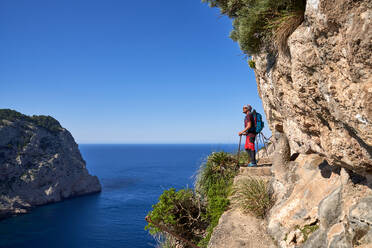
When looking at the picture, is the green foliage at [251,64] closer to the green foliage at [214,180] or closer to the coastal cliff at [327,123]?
the coastal cliff at [327,123]

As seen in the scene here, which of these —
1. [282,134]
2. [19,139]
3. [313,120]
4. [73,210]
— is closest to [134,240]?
[73,210]

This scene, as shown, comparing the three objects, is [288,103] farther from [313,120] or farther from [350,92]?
[350,92]

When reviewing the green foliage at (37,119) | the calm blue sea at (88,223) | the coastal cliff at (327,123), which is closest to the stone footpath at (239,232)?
the coastal cliff at (327,123)

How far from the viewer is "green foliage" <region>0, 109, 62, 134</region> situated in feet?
244

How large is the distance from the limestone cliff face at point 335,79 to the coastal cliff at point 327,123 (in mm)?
11

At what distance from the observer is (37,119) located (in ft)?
274

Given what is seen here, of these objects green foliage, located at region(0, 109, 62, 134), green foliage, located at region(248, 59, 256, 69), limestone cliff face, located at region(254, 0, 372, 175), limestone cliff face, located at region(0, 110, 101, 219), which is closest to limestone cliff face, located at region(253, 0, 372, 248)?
limestone cliff face, located at region(254, 0, 372, 175)

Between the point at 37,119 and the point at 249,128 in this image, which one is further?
the point at 37,119

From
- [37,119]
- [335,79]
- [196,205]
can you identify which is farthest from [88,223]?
[335,79]

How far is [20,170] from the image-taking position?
6556 cm

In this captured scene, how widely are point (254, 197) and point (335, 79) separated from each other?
4388mm

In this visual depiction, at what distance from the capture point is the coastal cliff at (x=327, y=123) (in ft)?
8.83

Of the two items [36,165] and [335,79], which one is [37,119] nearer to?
[36,165]

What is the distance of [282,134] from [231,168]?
9.59ft
